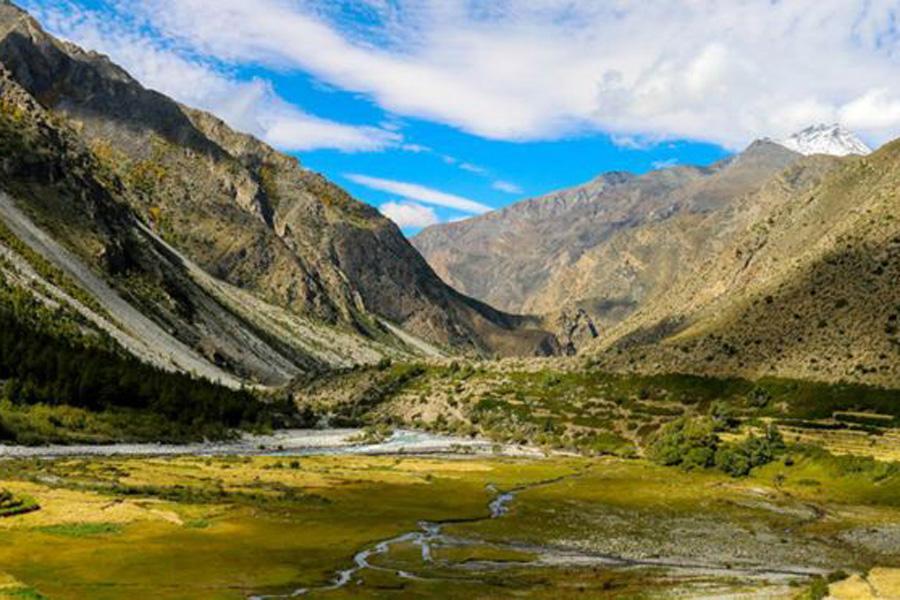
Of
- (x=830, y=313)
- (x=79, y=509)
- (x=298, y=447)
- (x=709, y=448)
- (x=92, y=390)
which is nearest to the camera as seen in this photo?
(x=79, y=509)

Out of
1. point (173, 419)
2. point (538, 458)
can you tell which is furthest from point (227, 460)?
point (538, 458)

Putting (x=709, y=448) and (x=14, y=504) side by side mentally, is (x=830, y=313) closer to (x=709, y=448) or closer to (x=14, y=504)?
(x=709, y=448)

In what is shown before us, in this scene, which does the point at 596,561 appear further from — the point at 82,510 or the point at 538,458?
the point at 538,458

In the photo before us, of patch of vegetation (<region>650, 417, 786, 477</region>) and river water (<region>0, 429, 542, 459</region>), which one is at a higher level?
patch of vegetation (<region>650, 417, 786, 477</region>)

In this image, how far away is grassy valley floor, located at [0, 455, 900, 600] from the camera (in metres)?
48.0

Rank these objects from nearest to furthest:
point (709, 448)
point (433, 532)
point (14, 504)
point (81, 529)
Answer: point (81, 529)
point (14, 504)
point (433, 532)
point (709, 448)

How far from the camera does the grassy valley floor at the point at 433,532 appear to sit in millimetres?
47984

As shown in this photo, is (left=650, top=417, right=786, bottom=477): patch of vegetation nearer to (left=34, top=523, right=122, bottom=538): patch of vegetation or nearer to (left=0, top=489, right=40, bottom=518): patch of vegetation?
(left=34, top=523, right=122, bottom=538): patch of vegetation

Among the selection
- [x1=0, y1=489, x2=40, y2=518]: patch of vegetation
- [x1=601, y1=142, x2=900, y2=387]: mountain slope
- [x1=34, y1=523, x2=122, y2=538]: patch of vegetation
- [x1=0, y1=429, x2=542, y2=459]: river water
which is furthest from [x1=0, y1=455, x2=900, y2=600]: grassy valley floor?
[x1=601, y1=142, x2=900, y2=387]: mountain slope

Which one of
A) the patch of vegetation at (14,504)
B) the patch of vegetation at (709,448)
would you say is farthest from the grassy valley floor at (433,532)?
the patch of vegetation at (709,448)

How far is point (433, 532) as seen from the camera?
238 ft

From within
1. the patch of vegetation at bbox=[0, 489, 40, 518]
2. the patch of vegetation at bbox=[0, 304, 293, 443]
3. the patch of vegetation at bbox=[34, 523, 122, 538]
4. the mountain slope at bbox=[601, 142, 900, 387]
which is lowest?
the patch of vegetation at bbox=[34, 523, 122, 538]

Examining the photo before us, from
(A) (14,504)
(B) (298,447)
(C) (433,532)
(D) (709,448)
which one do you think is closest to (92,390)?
(B) (298,447)

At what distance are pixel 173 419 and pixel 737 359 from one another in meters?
108
